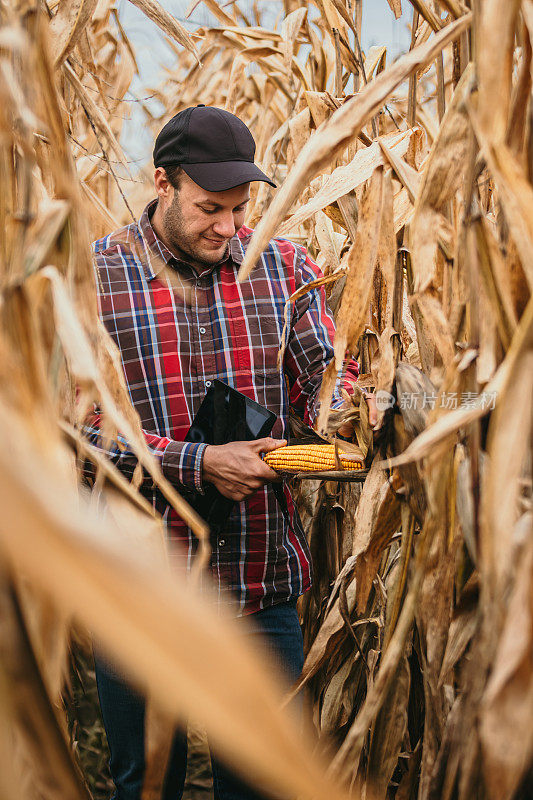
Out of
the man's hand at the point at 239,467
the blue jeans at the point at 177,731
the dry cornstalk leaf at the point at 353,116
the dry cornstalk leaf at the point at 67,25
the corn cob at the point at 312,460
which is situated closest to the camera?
the dry cornstalk leaf at the point at 353,116

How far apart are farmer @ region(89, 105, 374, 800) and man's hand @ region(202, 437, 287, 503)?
0.10m

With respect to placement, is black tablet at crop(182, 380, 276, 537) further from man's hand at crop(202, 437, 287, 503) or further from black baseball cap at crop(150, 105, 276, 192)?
black baseball cap at crop(150, 105, 276, 192)

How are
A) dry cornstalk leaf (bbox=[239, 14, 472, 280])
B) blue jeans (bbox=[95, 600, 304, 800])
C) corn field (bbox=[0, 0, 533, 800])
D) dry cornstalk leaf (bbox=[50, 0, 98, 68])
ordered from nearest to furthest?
corn field (bbox=[0, 0, 533, 800]), dry cornstalk leaf (bbox=[239, 14, 472, 280]), dry cornstalk leaf (bbox=[50, 0, 98, 68]), blue jeans (bbox=[95, 600, 304, 800])

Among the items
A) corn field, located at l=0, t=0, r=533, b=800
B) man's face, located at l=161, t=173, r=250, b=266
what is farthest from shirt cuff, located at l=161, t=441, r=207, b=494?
man's face, located at l=161, t=173, r=250, b=266

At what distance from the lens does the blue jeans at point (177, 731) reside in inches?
48.3

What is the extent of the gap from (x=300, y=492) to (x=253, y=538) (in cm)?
25

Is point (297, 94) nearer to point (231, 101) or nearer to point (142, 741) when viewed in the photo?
point (231, 101)

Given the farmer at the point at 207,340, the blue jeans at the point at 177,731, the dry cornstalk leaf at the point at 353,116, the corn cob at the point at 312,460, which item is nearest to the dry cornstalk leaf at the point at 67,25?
the dry cornstalk leaf at the point at 353,116

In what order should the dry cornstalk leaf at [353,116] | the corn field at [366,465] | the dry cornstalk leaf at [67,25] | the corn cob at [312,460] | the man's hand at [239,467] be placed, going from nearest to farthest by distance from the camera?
the corn field at [366,465], the dry cornstalk leaf at [353,116], the dry cornstalk leaf at [67,25], the corn cob at [312,460], the man's hand at [239,467]

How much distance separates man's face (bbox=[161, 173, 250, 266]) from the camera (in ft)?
4.13

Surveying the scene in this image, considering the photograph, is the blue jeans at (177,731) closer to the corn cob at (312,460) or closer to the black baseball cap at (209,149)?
the corn cob at (312,460)

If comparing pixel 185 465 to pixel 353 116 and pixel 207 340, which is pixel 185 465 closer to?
pixel 207 340

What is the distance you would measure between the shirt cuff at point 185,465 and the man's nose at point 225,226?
0.39m

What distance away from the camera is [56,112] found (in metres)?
0.53
